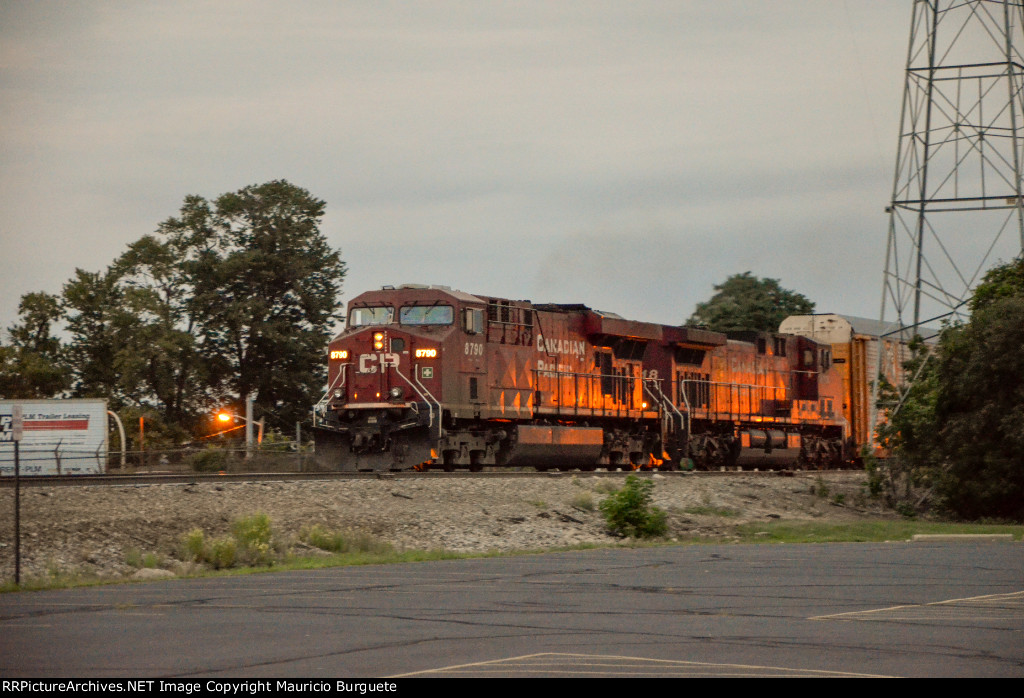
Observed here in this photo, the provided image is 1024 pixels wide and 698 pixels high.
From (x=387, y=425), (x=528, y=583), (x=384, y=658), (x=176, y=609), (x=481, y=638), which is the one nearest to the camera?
(x=384, y=658)

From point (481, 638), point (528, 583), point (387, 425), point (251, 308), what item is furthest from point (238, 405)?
point (481, 638)

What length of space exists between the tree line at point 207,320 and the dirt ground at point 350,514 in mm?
25425

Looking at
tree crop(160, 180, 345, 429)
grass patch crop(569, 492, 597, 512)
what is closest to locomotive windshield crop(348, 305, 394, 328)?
grass patch crop(569, 492, 597, 512)

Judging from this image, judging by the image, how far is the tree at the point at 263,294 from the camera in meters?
52.4

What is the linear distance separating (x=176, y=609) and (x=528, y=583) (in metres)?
4.21

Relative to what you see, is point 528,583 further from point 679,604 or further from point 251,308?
point 251,308

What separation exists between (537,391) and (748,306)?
31160mm

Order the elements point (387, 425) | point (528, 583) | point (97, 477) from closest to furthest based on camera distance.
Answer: point (528, 583) → point (97, 477) → point (387, 425)

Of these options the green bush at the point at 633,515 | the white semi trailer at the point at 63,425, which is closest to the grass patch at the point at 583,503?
the green bush at the point at 633,515

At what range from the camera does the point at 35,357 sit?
51.9 meters

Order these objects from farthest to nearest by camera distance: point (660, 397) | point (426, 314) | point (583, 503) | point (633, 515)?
point (660, 397) → point (426, 314) → point (583, 503) → point (633, 515)

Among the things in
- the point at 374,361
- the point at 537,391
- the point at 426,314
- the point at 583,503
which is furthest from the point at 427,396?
the point at 583,503

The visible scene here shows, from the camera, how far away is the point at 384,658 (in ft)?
29.2

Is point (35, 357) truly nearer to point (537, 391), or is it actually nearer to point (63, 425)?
point (63, 425)
